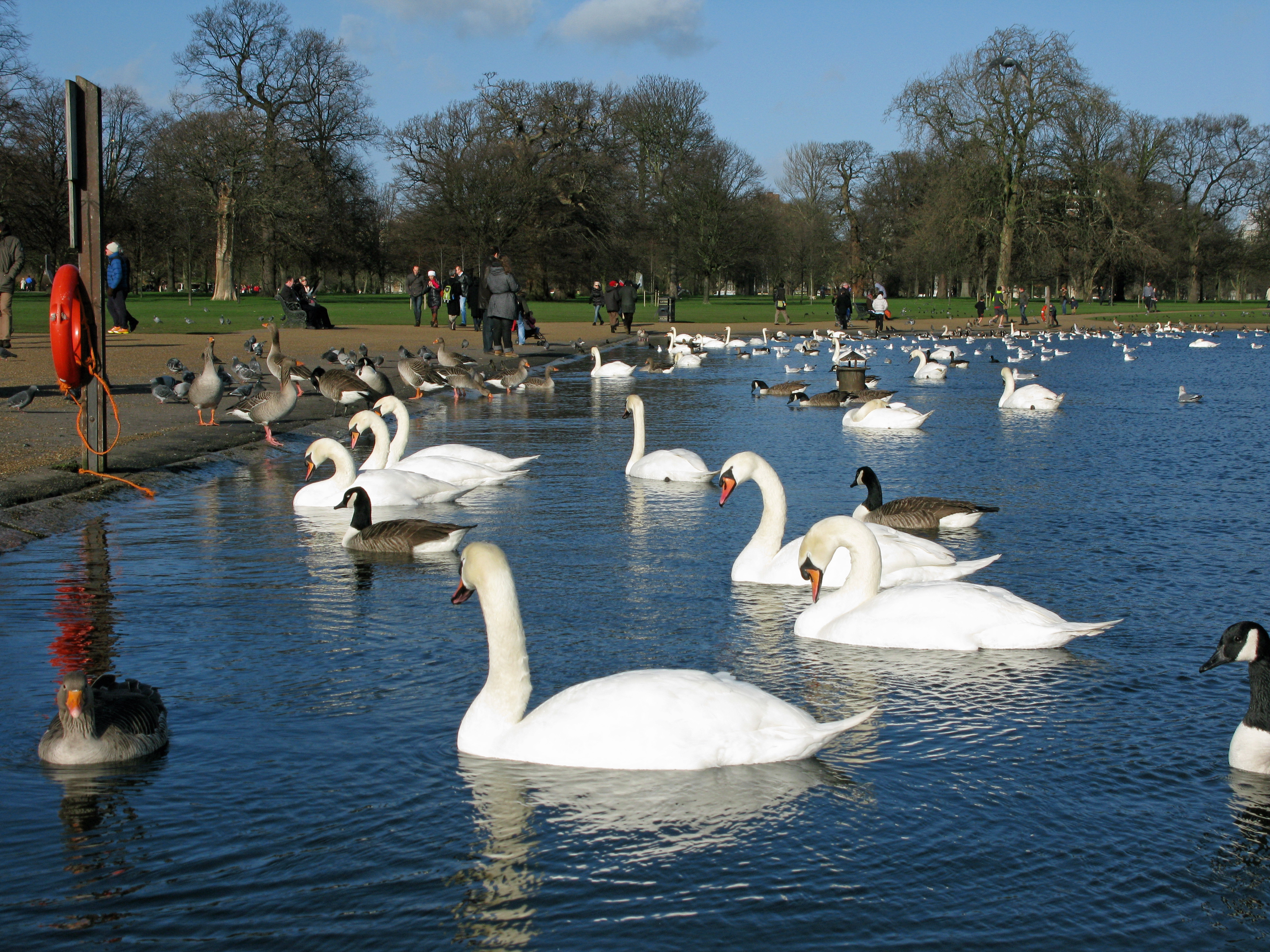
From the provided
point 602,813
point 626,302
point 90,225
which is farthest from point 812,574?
point 626,302

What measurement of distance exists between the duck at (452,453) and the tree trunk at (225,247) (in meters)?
53.3

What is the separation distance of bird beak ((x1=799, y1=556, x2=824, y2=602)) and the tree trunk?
59.6 meters

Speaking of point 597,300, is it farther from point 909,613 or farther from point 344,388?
point 909,613

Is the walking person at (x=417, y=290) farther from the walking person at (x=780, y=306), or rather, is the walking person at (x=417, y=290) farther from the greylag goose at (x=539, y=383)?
the greylag goose at (x=539, y=383)

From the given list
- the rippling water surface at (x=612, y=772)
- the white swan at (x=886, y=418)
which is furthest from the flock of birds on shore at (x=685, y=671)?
the white swan at (x=886, y=418)

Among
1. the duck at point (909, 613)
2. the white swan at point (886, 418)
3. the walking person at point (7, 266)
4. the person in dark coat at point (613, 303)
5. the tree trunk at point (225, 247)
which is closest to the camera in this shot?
the duck at point (909, 613)

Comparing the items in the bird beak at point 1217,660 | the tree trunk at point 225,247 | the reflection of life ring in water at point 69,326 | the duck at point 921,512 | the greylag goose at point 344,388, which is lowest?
the duck at point 921,512

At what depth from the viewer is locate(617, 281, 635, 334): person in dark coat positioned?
1795 inches

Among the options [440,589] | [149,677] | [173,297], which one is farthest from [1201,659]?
[173,297]

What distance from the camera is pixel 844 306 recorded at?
49531 millimetres

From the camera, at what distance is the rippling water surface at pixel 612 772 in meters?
3.67

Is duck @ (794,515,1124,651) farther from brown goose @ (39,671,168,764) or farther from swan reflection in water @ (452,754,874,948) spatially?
brown goose @ (39,671,168,764)

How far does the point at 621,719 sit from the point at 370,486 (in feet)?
19.2

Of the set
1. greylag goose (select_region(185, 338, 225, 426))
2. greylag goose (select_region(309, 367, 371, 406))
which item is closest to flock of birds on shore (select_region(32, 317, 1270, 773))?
greylag goose (select_region(185, 338, 225, 426))
